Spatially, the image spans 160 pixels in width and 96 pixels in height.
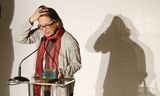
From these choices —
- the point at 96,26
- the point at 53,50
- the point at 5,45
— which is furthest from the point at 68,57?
the point at 5,45

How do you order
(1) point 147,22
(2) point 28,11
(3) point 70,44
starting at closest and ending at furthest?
(3) point 70,44 → (1) point 147,22 → (2) point 28,11

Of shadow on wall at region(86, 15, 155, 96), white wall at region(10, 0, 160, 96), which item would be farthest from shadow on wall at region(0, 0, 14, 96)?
shadow on wall at region(86, 15, 155, 96)

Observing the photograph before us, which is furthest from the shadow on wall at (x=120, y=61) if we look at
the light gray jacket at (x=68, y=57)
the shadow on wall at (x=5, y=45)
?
the shadow on wall at (x=5, y=45)

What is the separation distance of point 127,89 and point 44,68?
0.55 m

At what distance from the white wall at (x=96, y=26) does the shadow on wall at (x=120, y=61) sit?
0.02 metres

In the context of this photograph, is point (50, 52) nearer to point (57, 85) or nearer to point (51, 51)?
point (51, 51)

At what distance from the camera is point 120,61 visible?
1802 millimetres

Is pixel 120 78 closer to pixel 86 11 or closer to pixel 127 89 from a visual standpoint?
pixel 127 89

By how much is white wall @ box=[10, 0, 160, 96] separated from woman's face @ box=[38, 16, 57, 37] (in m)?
0.37

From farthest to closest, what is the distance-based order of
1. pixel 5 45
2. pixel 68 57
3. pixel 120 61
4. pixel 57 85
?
pixel 5 45
pixel 120 61
pixel 68 57
pixel 57 85

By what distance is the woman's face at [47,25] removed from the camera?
143 cm

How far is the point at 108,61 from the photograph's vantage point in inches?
71.4

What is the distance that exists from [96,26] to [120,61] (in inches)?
8.9

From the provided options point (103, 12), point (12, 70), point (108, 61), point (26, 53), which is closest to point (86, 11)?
point (103, 12)
